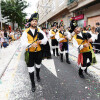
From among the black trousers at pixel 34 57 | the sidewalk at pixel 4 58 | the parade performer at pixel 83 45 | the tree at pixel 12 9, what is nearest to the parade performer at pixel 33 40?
the black trousers at pixel 34 57

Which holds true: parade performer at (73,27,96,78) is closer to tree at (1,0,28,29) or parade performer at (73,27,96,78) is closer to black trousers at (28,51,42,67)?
→ black trousers at (28,51,42,67)

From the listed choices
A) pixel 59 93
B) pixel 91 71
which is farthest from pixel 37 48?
pixel 91 71

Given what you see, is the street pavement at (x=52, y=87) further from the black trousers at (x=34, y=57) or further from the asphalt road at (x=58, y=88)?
the black trousers at (x=34, y=57)

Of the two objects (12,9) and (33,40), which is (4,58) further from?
(12,9)

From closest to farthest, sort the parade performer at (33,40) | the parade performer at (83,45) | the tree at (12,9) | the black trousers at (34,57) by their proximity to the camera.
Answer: the parade performer at (33,40), the black trousers at (34,57), the parade performer at (83,45), the tree at (12,9)

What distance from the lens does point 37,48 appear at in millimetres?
3742

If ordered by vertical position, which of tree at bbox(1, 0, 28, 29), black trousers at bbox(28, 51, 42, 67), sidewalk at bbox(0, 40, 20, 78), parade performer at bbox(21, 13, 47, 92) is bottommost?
sidewalk at bbox(0, 40, 20, 78)

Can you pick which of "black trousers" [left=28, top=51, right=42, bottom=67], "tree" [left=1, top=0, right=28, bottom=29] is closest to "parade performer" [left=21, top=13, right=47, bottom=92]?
"black trousers" [left=28, top=51, right=42, bottom=67]

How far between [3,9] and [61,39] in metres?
27.9

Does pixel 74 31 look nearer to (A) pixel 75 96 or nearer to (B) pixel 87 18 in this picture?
(A) pixel 75 96

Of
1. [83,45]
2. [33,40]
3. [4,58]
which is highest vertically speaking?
[33,40]

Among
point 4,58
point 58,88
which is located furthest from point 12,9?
point 58,88

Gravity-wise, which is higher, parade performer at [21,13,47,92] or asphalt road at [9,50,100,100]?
parade performer at [21,13,47,92]

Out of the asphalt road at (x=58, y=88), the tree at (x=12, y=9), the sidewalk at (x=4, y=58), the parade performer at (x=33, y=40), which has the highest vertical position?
the tree at (x=12, y=9)
